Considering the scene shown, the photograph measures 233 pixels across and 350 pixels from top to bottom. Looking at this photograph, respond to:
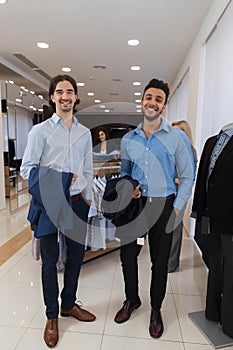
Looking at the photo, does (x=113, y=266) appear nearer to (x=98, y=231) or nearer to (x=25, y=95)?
(x=98, y=231)

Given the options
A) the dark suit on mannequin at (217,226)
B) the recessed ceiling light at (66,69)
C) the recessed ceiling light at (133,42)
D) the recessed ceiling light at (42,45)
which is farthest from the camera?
the recessed ceiling light at (66,69)

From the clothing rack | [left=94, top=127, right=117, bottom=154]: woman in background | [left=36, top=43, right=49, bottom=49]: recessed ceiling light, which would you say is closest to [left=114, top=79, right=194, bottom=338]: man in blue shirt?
the clothing rack

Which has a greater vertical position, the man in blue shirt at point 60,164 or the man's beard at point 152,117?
the man's beard at point 152,117

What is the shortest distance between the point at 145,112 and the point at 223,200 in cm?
74

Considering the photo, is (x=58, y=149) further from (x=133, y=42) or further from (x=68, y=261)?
(x=133, y=42)

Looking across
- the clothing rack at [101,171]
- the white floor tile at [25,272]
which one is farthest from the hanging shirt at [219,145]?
the white floor tile at [25,272]

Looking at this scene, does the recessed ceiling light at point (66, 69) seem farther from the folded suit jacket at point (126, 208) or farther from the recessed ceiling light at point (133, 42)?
the folded suit jacket at point (126, 208)

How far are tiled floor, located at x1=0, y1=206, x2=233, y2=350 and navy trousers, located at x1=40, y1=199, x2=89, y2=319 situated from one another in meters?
0.21

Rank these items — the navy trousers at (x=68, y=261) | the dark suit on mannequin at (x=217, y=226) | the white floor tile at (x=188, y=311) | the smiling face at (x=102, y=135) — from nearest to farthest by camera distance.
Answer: the dark suit on mannequin at (x=217, y=226) → the navy trousers at (x=68, y=261) → the white floor tile at (x=188, y=311) → the smiling face at (x=102, y=135)

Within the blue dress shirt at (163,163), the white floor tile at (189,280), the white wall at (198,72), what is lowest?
the white floor tile at (189,280)

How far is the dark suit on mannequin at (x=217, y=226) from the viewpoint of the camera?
161 centimetres

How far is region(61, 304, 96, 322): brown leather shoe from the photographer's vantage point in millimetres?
2014

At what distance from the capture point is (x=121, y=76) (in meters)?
6.24

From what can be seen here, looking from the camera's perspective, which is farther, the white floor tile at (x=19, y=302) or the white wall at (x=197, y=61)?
the white wall at (x=197, y=61)
